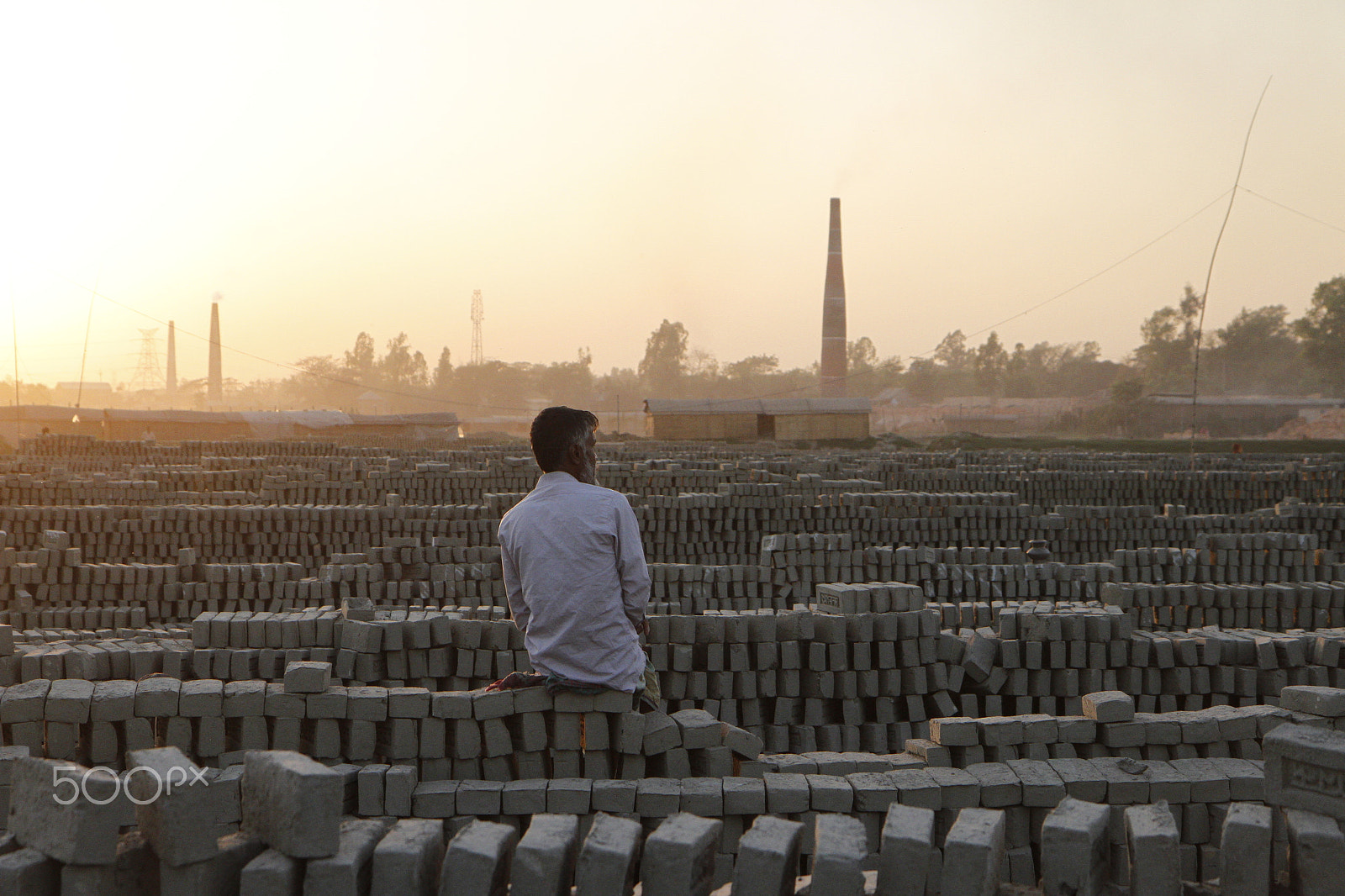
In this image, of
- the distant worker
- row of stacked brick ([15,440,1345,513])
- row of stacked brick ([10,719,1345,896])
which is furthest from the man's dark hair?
row of stacked brick ([15,440,1345,513])

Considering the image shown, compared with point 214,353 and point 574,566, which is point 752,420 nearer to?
point 574,566

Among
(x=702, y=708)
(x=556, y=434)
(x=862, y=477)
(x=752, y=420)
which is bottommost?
(x=702, y=708)

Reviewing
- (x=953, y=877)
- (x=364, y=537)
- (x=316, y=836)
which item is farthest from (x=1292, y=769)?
(x=364, y=537)

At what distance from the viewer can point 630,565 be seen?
372 cm

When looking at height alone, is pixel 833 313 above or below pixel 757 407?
above

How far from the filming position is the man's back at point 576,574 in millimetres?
3668

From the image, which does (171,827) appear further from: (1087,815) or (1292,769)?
(1292,769)

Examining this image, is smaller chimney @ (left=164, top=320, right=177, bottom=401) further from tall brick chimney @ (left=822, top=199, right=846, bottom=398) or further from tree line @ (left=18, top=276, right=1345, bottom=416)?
tall brick chimney @ (left=822, top=199, right=846, bottom=398)

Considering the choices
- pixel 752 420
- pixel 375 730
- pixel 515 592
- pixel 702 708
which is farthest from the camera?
pixel 752 420

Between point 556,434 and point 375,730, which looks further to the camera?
point 375,730

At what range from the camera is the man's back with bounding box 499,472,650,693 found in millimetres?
3668

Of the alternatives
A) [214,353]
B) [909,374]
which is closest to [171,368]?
[214,353]

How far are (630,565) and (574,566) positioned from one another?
21 cm

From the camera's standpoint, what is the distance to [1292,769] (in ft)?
9.37
